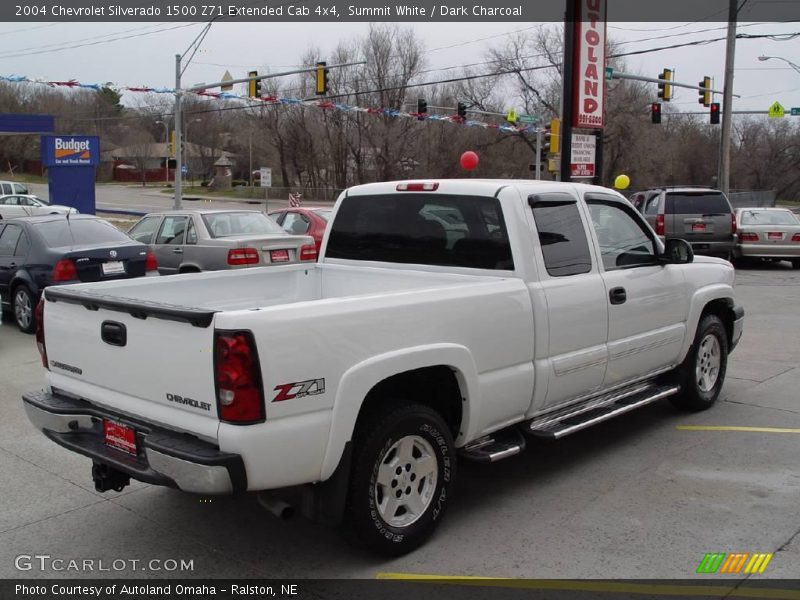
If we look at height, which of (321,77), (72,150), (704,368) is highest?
(321,77)

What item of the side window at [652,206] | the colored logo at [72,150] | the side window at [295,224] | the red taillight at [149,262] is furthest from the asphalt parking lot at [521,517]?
the colored logo at [72,150]

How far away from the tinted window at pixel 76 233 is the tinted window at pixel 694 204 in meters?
12.2

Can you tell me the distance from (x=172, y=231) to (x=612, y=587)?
36.8 feet

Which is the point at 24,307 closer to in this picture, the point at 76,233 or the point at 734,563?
the point at 76,233

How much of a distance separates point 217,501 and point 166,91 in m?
26.1

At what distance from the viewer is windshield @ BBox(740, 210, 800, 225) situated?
19.0 metres

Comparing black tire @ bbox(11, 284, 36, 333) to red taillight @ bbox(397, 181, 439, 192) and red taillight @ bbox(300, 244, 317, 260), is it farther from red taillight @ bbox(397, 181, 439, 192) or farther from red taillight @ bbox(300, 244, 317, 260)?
red taillight @ bbox(397, 181, 439, 192)

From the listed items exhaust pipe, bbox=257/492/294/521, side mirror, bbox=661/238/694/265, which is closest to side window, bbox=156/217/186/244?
→ side mirror, bbox=661/238/694/265

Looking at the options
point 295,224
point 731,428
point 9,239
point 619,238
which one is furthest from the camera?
point 295,224

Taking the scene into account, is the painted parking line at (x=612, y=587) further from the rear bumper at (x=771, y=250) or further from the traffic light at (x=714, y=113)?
the traffic light at (x=714, y=113)

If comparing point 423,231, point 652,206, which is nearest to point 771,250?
point 652,206

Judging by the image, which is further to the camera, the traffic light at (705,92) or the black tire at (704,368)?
the traffic light at (705,92)

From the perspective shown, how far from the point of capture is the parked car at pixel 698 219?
58.7 feet

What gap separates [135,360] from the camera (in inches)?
153
